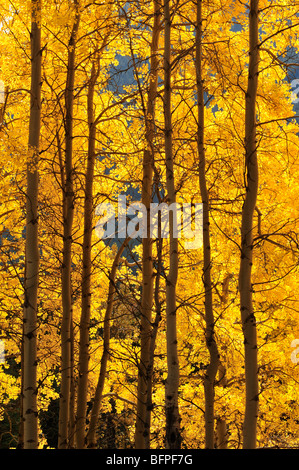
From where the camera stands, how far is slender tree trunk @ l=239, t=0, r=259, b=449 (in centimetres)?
442

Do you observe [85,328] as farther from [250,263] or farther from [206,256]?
[250,263]

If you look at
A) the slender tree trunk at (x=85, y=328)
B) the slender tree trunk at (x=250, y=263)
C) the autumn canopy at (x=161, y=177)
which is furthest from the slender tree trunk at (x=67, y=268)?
the slender tree trunk at (x=250, y=263)

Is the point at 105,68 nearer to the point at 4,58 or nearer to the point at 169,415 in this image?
the point at 4,58

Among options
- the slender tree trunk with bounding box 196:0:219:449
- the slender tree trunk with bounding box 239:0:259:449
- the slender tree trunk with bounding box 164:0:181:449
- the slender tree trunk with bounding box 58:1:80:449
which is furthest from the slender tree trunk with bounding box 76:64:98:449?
the slender tree trunk with bounding box 239:0:259:449

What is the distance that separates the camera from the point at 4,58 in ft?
20.9

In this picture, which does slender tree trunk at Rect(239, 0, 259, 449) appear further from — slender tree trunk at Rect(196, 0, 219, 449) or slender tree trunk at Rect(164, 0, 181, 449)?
slender tree trunk at Rect(196, 0, 219, 449)

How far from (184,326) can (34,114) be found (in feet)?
21.1

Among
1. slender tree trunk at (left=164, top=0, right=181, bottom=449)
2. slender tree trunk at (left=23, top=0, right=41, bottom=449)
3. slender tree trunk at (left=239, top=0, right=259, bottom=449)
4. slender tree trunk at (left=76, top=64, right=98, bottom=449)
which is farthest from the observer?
slender tree trunk at (left=76, top=64, right=98, bottom=449)

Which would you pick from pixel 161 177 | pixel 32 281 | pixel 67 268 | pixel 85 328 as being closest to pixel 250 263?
pixel 32 281

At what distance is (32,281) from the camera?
4852 millimetres

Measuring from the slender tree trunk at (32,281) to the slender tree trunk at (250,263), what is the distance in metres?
1.94

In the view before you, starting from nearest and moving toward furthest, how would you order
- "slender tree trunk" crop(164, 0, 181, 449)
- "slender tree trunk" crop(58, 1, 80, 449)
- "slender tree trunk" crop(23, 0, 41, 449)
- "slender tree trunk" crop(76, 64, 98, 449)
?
"slender tree trunk" crop(164, 0, 181, 449) < "slender tree trunk" crop(23, 0, 41, 449) < "slender tree trunk" crop(58, 1, 80, 449) < "slender tree trunk" crop(76, 64, 98, 449)

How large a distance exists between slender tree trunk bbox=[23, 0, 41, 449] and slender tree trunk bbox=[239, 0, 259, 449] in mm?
1939
